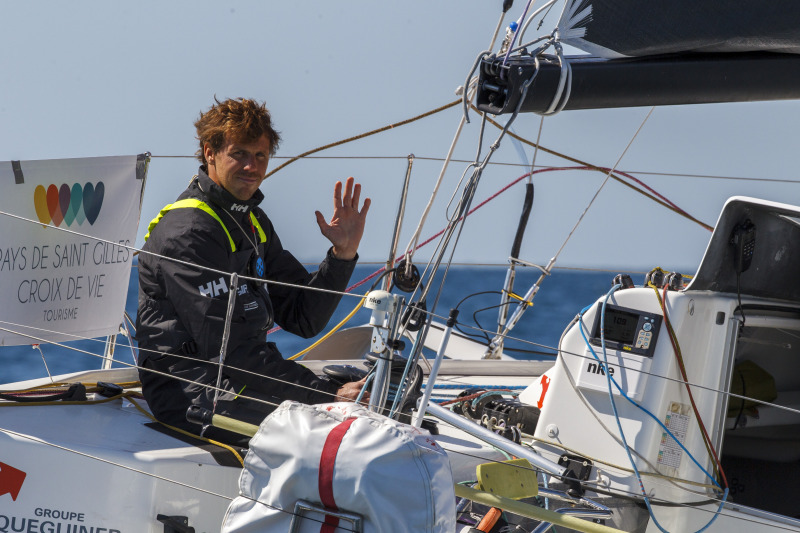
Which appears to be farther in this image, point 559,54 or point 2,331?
point 2,331

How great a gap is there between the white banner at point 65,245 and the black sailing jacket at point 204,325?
278 millimetres

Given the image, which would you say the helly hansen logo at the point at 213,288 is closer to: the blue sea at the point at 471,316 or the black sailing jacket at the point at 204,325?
the black sailing jacket at the point at 204,325

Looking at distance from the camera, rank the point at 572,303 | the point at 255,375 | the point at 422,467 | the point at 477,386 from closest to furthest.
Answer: the point at 422,467 → the point at 255,375 → the point at 477,386 → the point at 572,303

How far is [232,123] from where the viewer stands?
2.55 m

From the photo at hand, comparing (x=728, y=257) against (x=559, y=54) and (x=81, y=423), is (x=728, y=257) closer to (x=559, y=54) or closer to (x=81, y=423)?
(x=559, y=54)

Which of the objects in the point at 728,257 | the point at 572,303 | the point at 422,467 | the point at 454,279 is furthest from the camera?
the point at 454,279

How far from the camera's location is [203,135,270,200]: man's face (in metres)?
2.53

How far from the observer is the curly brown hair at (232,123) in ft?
8.36

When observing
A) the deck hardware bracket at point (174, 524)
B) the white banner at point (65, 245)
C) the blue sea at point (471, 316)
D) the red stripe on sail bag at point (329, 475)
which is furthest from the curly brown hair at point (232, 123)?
the red stripe on sail bag at point (329, 475)

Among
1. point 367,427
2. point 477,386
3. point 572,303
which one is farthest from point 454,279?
point 367,427

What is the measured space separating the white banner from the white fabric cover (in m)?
1.02

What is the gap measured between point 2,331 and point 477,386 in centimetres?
166

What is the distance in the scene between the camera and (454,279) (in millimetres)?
28359

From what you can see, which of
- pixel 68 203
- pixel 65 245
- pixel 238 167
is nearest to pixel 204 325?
pixel 238 167
